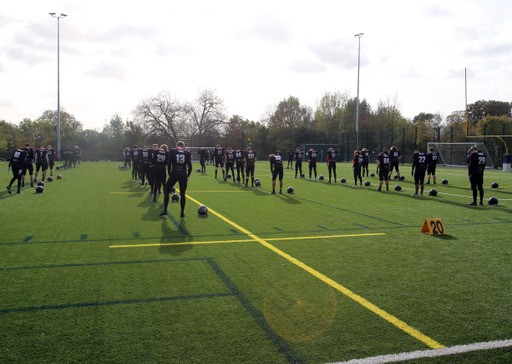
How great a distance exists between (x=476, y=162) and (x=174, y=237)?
10.5 m

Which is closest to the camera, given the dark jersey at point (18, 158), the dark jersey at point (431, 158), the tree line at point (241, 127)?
the dark jersey at point (18, 158)

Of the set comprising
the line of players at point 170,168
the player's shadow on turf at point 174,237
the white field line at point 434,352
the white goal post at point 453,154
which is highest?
the white goal post at point 453,154

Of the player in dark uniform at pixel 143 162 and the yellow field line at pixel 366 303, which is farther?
the player in dark uniform at pixel 143 162

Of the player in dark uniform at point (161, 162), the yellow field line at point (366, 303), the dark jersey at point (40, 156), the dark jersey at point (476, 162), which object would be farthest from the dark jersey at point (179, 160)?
the dark jersey at point (40, 156)

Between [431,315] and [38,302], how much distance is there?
457 cm

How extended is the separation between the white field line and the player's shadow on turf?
4.65 m

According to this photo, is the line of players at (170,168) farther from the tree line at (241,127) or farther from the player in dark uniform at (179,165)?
the tree line at (241,127)

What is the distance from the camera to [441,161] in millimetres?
44969

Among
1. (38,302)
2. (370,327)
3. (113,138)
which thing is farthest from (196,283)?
(113,138)

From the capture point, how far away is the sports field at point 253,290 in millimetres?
4105

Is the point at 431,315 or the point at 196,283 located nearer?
the point at 431,315

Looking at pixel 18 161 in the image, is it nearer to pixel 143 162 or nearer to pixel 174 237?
pixel 143 162

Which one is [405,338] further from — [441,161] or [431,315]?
[441,161]

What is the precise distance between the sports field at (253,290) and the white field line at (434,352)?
0.06 feet
